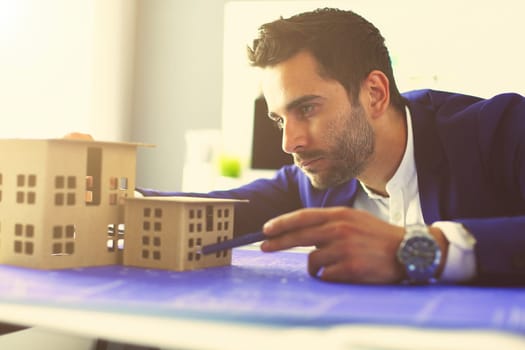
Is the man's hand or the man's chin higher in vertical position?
the man's chin

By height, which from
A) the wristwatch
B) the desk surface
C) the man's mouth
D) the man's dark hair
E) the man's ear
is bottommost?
the desk surface

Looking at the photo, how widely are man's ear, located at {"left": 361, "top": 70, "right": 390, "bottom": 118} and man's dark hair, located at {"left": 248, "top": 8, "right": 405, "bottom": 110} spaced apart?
19 millimetres

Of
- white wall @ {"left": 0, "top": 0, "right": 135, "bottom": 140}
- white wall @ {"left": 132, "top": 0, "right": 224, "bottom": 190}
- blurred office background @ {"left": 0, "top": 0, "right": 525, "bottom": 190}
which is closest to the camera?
white wall @ {"left": 0, "top": 0, "right": 135, "bottom": 140}

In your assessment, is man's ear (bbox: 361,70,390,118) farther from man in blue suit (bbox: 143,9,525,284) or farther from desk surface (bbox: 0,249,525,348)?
desk surface (bbox: 0,249,525,348)

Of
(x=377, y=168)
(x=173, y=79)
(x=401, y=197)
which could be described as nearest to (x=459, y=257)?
(x=401, y=197)

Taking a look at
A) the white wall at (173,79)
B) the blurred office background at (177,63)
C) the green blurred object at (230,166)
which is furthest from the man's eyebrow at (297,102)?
the white wall at (173,79)

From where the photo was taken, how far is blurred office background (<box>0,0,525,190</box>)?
7.56 ft

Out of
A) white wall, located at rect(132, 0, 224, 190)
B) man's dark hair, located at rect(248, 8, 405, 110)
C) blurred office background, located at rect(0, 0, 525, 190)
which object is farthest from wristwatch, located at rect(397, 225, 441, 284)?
white wall, located at rect(132, 0, 224, 190)

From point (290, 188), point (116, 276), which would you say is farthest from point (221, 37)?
point (116, 276)

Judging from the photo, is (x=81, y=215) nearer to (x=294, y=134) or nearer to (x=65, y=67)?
(x=294, y=134)

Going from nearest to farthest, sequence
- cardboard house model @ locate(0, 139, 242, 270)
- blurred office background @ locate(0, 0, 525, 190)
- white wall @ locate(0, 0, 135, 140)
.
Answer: cardboard house model @ locate(0, 139, 242, 270) → white wall @ locate(0, 0, 135, 140) → blurred office background @ locate(0, 0, 525, 190)

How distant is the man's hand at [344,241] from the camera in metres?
0.75

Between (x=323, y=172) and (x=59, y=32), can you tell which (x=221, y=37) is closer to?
(x=59, y=32)

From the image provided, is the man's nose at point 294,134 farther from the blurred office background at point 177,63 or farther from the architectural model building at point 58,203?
the blurred office background at point 177,63
